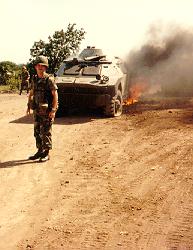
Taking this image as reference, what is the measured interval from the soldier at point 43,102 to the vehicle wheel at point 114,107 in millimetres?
4909

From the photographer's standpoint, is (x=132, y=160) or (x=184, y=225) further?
(x=132, y=160)

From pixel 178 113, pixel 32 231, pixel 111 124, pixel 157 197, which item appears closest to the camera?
pixel 32 231

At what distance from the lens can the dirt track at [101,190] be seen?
→ 4414mm

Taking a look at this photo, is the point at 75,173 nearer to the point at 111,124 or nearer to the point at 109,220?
the point at 109,220

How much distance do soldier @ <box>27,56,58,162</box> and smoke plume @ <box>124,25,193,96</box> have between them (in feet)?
35.1

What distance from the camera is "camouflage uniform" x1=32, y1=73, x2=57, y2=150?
7.09 m

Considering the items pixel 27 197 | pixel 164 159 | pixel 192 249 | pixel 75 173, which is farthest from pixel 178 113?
pixel 192 249

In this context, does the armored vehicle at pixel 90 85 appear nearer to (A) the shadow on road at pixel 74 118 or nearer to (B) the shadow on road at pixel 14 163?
(A) the shadow on road at pixel 74 118

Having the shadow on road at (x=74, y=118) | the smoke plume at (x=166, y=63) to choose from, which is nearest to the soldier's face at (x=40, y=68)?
the shadow on road at (x=74, y=118)

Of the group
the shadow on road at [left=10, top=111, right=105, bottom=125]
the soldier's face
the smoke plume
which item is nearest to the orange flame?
the smoke plume

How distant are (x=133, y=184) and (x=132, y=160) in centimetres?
129

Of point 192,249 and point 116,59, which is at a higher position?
point 116,59

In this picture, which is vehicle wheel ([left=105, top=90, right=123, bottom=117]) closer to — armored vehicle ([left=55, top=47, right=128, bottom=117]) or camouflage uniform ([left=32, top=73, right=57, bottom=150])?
armored vehicle ([left=55, top=47, right=128, bottom=117])

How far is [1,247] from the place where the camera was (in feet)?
13.9
